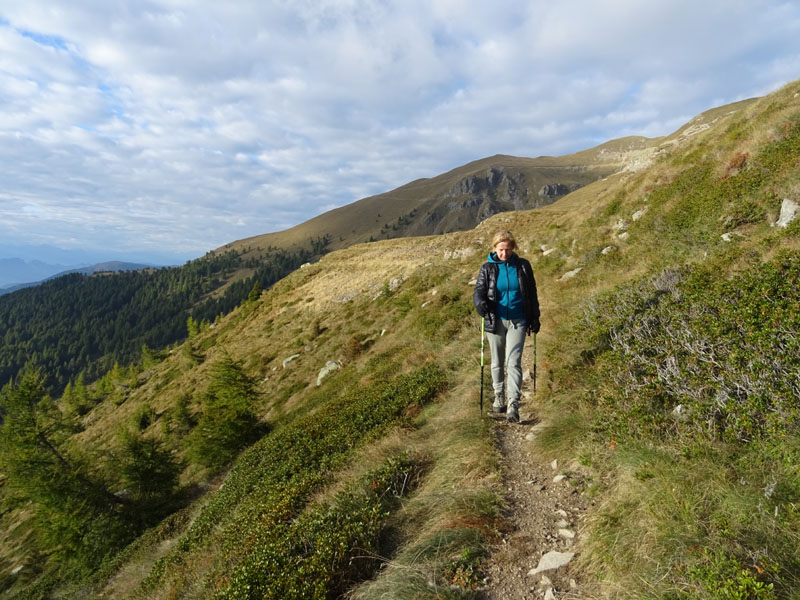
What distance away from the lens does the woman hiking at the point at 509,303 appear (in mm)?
7016

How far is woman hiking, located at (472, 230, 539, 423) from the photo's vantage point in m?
7.02

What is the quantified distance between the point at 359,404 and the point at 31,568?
34864 millimetres

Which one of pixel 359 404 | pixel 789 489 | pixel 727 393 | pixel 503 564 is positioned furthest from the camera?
pixel 359 404

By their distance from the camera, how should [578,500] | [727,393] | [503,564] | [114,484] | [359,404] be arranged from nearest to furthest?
[503,564] → [727,393] → [578,500] → [359,404] → [114,484]

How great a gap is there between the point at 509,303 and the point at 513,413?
7.13ft

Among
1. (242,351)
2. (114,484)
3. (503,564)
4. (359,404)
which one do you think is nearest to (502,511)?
(503,564)

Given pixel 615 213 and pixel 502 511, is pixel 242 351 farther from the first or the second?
pixel 502 511

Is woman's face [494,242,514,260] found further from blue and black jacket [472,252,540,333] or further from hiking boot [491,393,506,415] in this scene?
hiking boot [491,393,506,415]

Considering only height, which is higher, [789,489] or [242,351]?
[789,489]

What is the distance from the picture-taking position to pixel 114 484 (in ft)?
102

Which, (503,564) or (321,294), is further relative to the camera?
(321,294)

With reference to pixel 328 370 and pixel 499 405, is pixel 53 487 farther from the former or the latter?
pixel 499 405

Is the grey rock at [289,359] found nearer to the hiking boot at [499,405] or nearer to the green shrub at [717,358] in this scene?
the hiking boot at [499,405]

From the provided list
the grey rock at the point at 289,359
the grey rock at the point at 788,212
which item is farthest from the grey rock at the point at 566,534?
the grey rock at the point at 289,359
